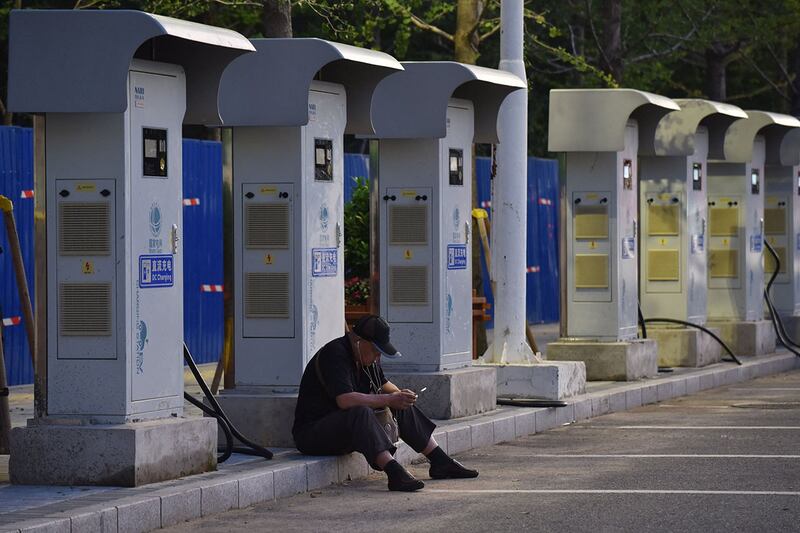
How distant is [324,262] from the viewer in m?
12.6

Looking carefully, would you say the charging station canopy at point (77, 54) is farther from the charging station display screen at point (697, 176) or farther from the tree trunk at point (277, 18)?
the charging station display screen at point (697, 176)

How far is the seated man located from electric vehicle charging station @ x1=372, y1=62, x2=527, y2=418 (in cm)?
234

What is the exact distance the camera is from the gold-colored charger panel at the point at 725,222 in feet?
72.6

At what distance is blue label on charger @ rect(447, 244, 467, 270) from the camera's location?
14.4 meters

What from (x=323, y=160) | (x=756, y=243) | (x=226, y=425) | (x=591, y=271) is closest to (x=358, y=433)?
(x=226, y=425)

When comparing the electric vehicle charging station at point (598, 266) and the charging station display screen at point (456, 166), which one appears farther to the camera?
the electric vehicle charging station at point (598, 266)

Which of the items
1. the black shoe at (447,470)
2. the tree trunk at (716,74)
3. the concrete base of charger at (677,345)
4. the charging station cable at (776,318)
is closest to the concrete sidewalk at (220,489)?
the black shoe at (447,470)

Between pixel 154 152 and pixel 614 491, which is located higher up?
pixel 154 152

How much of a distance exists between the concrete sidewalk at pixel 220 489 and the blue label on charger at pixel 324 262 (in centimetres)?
131

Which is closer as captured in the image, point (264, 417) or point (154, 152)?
point (154, 152)

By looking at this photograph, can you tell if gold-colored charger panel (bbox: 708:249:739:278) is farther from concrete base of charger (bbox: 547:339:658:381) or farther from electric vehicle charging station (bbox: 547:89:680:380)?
concrete base of charger (bbox: 547:339:658:381)

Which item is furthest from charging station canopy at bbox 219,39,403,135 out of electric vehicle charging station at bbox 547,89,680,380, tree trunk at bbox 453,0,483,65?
tree trunk at bbox 453,0,483,65

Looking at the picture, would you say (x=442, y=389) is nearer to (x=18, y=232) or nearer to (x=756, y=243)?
(x=18, y=232)

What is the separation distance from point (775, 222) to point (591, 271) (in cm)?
676
